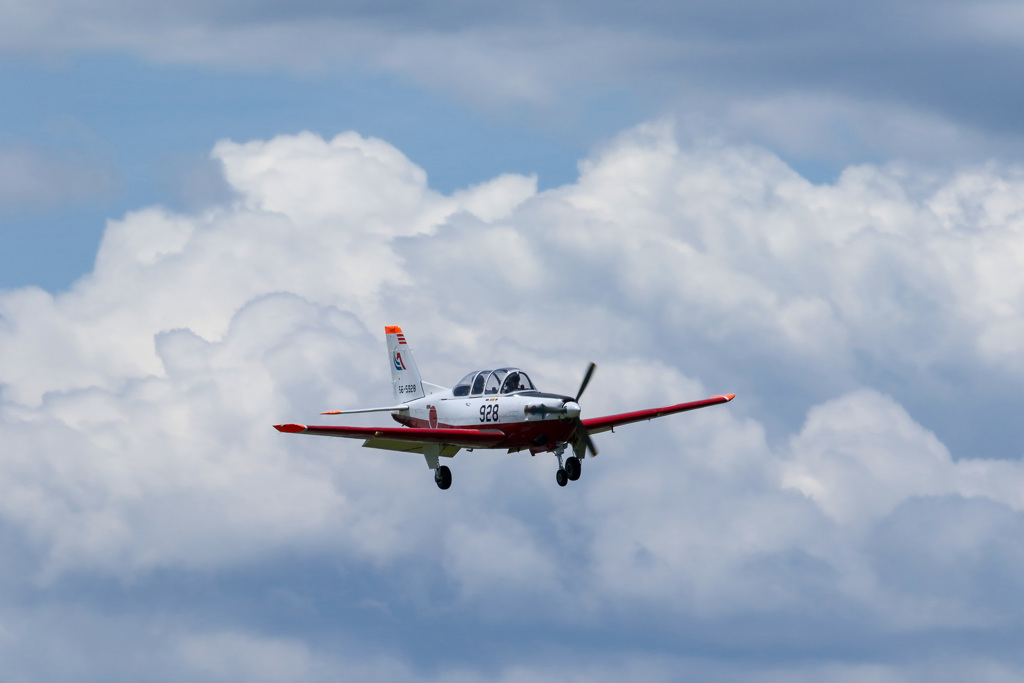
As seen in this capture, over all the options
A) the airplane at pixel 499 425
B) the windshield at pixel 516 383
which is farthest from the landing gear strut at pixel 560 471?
the windshield at pixel 516 383

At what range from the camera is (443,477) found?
167 ft

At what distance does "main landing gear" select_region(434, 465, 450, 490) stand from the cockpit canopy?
323 centimetres

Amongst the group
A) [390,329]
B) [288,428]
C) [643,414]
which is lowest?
[288,428]

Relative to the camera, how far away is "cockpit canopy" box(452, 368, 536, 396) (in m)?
49.4

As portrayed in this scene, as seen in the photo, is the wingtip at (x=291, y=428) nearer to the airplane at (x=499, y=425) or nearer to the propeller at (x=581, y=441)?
the airplane at (x=499, y=425)

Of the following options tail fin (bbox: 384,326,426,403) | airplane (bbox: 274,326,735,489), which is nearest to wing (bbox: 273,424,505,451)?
airplane (bbox: 274,326,735,489)

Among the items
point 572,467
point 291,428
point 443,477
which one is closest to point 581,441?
point 572,467

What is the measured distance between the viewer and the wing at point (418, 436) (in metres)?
47.1

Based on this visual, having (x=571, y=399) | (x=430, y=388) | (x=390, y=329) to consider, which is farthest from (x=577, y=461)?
(x=390, y=329)

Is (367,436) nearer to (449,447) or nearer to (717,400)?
(449,447)

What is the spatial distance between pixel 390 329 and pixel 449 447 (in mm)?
11325

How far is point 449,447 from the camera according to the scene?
5097 cm

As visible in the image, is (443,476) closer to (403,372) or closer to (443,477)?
(443,477)

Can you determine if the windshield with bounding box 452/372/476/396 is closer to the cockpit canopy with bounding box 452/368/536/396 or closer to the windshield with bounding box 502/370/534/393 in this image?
the cockpit canopy with bounding box 452/368/536/396
